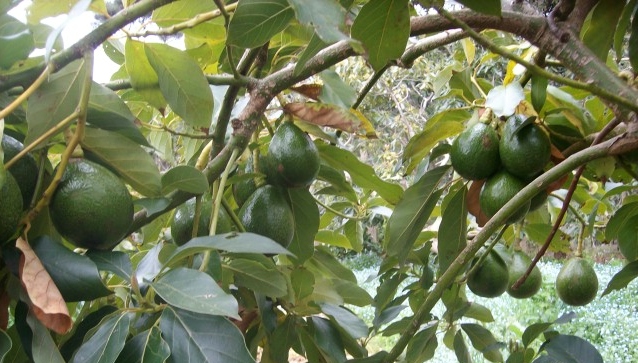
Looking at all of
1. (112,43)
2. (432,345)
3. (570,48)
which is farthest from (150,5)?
(432,345)

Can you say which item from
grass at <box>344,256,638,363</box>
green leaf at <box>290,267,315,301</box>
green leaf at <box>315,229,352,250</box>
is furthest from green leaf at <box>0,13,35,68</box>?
grass at <box>344,256,638,363</box>

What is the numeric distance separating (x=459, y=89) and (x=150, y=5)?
1.92ft

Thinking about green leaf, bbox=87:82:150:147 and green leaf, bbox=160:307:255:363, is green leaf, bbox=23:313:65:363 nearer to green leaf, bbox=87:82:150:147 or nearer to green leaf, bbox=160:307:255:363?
green leaf, bbox=160:307:255:363

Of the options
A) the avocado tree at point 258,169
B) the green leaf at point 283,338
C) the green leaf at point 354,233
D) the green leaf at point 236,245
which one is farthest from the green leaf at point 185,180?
the green leaf at point 354,233

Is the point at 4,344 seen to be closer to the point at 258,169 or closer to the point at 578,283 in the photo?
the point at 258,169

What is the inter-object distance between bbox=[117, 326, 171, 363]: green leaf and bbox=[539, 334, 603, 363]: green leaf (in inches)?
22.2

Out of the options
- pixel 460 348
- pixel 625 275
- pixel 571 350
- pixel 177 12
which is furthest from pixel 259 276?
pixel 460 348

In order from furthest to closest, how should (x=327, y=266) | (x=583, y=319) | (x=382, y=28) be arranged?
1. (x=583, y=319)
2. (x=327, y=266)
3. (x=382, y=28)

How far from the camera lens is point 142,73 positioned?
0.73 m

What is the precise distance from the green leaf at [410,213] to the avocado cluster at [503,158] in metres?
0.08

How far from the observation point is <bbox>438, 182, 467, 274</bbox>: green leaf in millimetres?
899

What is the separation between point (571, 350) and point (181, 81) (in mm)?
625

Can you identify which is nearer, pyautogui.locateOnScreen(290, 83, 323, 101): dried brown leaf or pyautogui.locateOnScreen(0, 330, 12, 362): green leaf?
pyautogui.locateOnScreen(0, 330, 12, 362): green leaf

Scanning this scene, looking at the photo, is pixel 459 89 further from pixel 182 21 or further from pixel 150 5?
pixel 150 5
